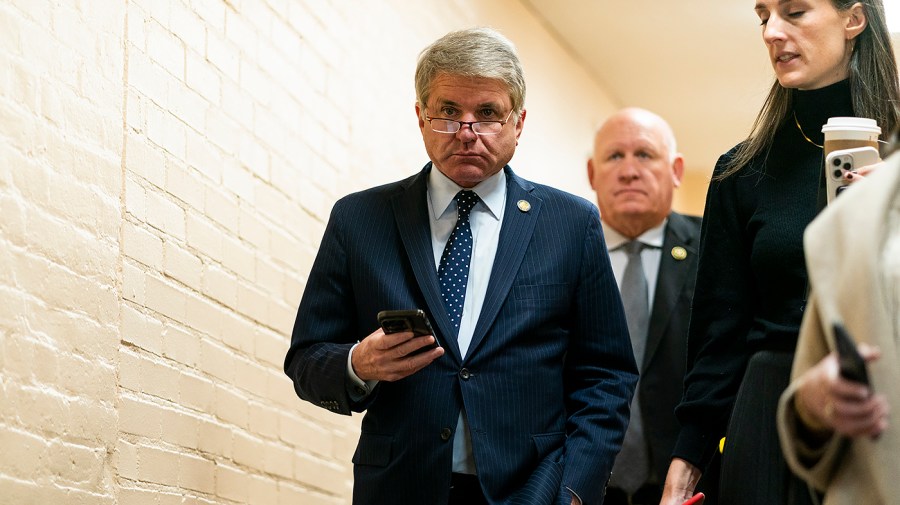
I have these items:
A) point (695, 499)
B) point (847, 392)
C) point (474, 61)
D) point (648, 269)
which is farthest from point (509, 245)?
point (648, 269)

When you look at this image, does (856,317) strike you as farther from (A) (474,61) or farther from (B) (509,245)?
(A) (474,61)

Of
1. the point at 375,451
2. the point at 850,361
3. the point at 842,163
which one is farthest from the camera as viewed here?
the point at 375,451

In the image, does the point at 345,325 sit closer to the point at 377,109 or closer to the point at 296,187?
the point at 296,187

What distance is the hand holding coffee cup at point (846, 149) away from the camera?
2012 mm

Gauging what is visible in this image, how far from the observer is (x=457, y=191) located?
8.90ft

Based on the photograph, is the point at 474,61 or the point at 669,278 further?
the point at 669,278

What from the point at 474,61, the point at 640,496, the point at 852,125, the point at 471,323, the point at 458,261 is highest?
the point at 474,61

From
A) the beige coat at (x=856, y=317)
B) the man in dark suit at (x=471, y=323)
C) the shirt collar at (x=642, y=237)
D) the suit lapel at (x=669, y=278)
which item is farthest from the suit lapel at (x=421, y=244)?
the shirt collar at (x=642, y=237)

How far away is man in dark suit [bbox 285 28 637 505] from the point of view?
2449 mm

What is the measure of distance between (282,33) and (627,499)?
1.72 metres

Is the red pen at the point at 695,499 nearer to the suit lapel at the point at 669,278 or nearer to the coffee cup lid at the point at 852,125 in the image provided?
the coffee cup lid at the point at 852,125

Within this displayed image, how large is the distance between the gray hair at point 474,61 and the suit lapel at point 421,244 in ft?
0.64

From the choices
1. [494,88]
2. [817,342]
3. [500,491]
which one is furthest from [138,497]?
[817,342]

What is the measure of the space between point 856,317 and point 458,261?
45.7 inches
